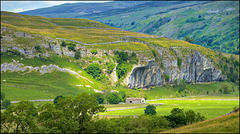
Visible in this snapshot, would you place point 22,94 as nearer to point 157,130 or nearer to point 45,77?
point 45,77

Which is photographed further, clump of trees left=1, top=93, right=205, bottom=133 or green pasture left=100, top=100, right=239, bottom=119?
green pasture left=100, top=100, right=239, bottom=119

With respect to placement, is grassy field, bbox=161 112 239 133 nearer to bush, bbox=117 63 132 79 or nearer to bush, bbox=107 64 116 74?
bush, bbox=107 64 116 74

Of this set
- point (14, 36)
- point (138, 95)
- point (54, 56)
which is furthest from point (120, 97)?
point (14, 36)

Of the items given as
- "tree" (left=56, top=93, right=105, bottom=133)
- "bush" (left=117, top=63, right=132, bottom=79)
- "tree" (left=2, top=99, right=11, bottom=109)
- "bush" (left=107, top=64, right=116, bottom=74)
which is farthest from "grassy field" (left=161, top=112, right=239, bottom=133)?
"bush" (left=117, top=63, right=132, bottom=79)

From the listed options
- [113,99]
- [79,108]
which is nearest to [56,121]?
[79,108]

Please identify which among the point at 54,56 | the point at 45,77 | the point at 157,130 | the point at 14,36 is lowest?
the point at 157,130

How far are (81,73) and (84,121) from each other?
11216cm

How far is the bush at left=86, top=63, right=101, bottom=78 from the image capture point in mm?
186938

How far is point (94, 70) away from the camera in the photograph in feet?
616

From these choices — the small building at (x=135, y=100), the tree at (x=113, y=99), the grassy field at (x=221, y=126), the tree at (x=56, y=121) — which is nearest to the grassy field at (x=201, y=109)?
the small building at (x=135, y=100)

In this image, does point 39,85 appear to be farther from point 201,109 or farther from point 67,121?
point 67,121

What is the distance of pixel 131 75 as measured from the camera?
652 ft

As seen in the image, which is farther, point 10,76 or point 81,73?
point 81,73

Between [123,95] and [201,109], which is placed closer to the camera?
[201,109]
